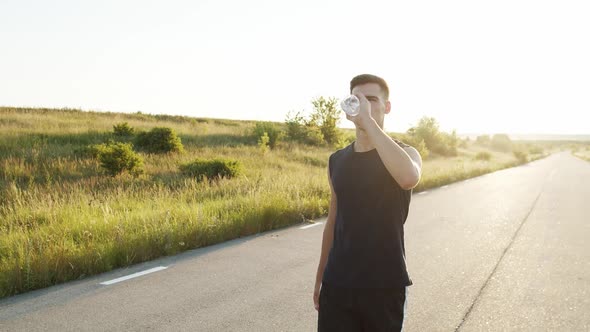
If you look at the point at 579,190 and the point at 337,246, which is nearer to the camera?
the point at 337,246

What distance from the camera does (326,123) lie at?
34.8 metres

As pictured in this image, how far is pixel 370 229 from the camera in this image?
7.40ft

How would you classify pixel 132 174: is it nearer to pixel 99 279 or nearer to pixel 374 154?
pixel 99 279

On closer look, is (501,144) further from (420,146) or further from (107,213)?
(107,213)

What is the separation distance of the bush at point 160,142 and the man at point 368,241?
2004 cm

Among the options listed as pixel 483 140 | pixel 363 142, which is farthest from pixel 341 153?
pixel 483 140

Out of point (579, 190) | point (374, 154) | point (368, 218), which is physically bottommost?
point (579, 190)

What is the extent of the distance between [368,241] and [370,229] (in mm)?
60

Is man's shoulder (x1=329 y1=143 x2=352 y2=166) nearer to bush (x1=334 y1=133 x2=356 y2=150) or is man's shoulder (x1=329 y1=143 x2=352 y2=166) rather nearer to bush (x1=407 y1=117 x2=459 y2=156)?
bush (x1=334 y1=133 x2=356 y2=150)

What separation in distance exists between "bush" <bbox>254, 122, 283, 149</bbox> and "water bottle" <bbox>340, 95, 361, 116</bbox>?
2727 cm

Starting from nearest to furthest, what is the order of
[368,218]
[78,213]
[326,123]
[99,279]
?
[368,218] < [99,279] < [78,213] < [326,123]

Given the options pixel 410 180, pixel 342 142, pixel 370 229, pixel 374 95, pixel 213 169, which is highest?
pixel 374 95

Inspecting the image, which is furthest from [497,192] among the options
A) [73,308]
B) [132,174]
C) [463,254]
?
[73,308]

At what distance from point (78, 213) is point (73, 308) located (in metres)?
3.83
